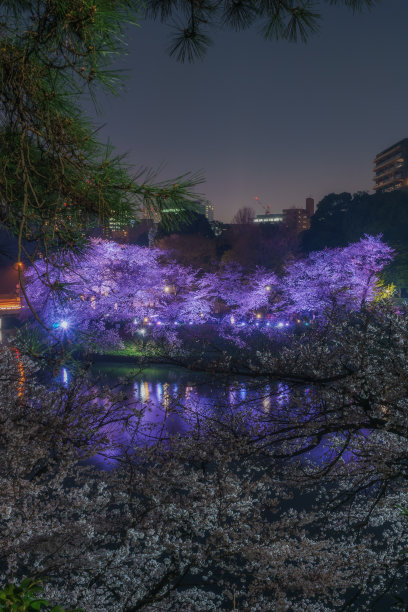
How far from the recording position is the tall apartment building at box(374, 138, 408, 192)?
214 feet

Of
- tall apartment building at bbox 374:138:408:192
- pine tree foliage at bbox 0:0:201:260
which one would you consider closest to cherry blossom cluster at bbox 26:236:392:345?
pine tree foliage at bbox 0:0:201:260

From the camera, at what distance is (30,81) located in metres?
2.55

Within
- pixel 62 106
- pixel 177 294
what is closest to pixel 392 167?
pixel 177 294

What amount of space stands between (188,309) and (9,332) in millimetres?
11718

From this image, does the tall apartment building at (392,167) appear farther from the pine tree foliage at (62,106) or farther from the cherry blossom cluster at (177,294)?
the pine tree foliage at (62,106)

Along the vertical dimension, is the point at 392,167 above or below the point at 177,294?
above

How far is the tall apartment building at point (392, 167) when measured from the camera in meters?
65.2

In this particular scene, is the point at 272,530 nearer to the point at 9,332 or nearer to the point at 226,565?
the point at 226,565

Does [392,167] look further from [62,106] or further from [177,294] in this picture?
[62,106]

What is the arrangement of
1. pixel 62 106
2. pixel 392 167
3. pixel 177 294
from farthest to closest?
pixel 392 167, pixel 177 294, pixel 62 106

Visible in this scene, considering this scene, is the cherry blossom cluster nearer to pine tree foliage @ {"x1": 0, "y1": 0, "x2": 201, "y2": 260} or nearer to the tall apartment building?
pine tree foliage @ {"x1": 0, "y1": 0, "x2": 201, "y2": 260}

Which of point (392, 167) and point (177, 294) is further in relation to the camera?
point (392, 167)

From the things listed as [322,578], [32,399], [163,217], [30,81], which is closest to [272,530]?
[322,578]

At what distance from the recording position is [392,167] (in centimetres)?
7056
